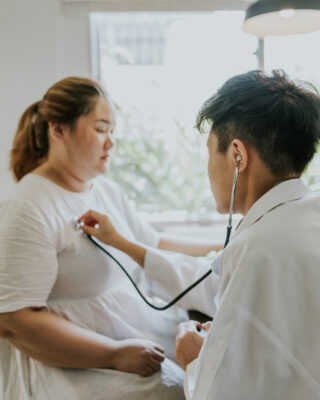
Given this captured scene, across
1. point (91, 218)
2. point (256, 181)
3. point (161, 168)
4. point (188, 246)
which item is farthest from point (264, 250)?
point (161, 168)

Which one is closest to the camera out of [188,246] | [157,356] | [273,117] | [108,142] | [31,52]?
[273,117]

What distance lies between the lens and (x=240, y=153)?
89cm

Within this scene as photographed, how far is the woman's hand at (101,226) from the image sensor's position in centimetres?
136

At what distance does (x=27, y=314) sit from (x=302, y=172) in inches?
31.4

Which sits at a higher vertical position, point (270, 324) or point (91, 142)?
point (91, 142)

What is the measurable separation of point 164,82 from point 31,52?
70 cm

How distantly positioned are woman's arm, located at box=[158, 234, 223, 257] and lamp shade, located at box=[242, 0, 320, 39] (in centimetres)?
81

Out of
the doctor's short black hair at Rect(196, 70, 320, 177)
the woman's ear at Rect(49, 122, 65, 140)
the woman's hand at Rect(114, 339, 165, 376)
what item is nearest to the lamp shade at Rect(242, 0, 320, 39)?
the doctor's short black hair at Rect(196, 70, 320, 177)

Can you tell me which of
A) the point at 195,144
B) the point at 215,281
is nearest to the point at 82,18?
the point at 195,144

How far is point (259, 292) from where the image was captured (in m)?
0.72

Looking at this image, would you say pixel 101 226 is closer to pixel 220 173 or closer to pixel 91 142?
pixel 91 142

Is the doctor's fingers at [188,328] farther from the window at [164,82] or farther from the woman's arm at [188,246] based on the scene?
the window at [164,82]

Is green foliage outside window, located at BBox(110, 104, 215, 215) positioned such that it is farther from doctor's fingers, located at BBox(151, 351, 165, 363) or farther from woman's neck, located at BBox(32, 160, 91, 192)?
doctor's fingers, located at BBox(151, 351, 165, 363)

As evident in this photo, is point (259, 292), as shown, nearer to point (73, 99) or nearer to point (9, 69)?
point (73, 99)
